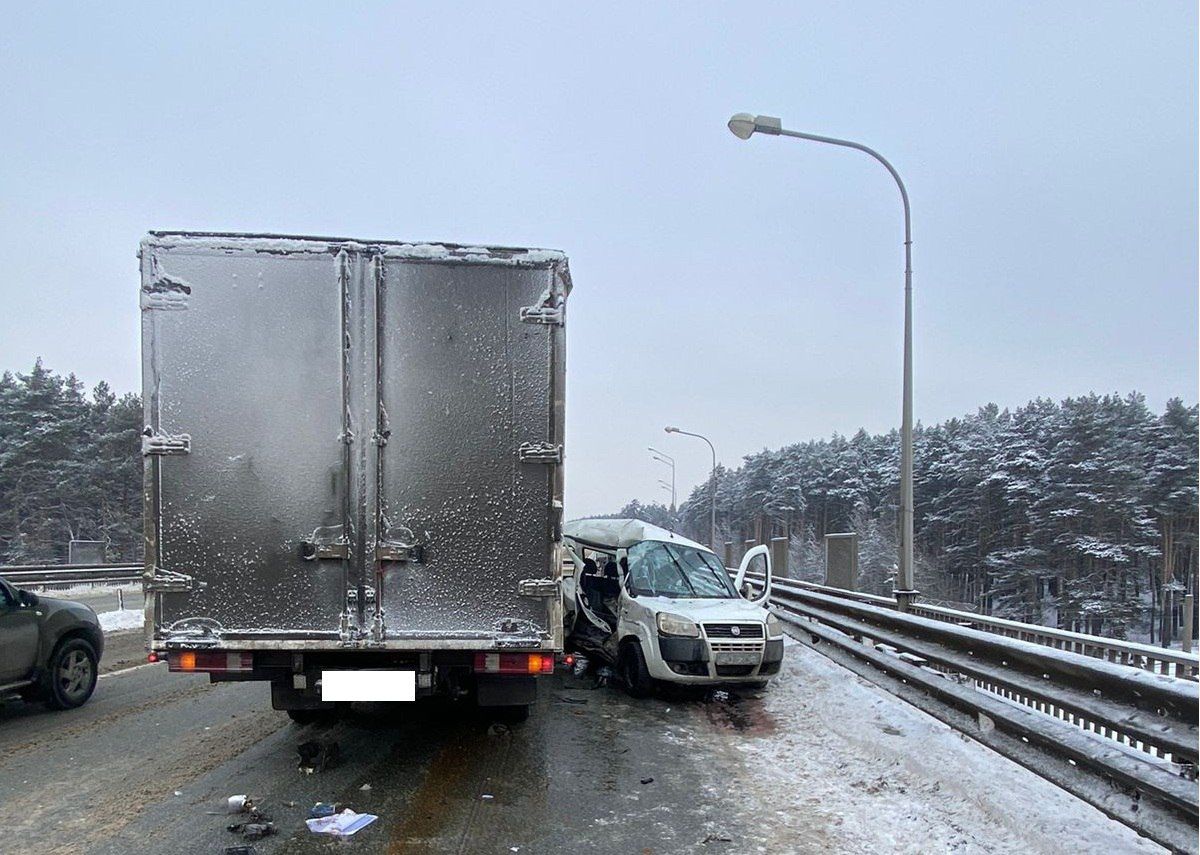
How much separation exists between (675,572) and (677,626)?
1443 mm

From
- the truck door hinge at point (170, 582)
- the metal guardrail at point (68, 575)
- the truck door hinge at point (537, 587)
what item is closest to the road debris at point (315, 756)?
the truck door hinge at point (170, 582)

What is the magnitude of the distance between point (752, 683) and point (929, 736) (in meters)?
2.45

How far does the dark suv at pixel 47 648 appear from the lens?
260 inches

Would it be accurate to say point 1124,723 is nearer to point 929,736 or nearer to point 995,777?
point 995,777

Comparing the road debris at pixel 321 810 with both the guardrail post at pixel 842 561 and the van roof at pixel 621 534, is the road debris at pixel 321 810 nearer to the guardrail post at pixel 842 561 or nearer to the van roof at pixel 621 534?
the van roof at pixel 621 534

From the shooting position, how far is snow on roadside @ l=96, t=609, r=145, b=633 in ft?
46.3

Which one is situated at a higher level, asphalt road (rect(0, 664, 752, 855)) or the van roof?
the van roof

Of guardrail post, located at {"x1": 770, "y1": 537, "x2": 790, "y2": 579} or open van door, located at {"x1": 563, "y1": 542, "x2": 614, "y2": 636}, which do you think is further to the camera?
guardrail post, located at {"x1": 770, "y1": 537, "x2": 790, "y2": 579}

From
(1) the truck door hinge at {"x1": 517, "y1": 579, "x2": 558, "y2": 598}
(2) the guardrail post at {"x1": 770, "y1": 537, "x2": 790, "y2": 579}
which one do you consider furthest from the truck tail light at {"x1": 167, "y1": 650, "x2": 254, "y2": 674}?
(2) the guardrail post at {"x1": 770, "y1": 537, "x2": 790, "y2": 579}

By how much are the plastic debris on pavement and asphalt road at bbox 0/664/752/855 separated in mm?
69

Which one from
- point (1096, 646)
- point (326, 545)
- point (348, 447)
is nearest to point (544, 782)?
point (326, 545)

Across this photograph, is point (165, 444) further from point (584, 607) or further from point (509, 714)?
point (584, 607)

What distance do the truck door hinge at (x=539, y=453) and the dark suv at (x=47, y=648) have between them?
4993 millimetres

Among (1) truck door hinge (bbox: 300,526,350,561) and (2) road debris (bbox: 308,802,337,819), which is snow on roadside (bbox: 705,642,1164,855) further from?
(1) truck door hinge (bbox: 300,526,350,561)
